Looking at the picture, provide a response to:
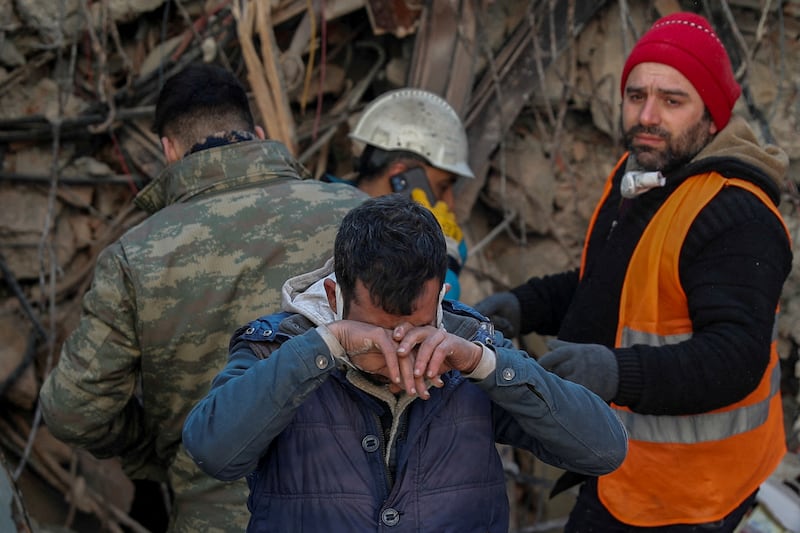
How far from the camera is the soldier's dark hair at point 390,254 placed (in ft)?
5.70

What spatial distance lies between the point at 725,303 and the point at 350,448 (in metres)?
1.16

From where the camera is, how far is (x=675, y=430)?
A: 2.71m

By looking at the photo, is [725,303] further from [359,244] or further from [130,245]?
[130,245]

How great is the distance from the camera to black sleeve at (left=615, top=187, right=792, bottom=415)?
2.45 metres

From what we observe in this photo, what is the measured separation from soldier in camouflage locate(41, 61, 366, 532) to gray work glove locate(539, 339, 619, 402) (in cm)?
67

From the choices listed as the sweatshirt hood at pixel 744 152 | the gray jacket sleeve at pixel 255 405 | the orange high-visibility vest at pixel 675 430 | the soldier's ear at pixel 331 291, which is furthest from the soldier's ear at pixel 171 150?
the sweatshirt hood at pixel 744 152

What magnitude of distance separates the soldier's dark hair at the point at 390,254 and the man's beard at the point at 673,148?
123cm

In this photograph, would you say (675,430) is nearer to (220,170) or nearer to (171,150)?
(220,170)

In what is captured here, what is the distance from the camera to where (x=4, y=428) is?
418cm

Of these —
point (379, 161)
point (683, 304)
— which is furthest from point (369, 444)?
point (379, 161)

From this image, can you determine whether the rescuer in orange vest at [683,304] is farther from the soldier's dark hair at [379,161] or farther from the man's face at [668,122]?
the soldier's dark hair at [379,161]

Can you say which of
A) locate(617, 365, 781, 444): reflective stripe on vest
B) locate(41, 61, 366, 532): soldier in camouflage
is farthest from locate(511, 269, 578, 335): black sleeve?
locate(41, 61, 366, 532): soldier in camouflage

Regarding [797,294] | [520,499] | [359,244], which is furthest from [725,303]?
[520,499]

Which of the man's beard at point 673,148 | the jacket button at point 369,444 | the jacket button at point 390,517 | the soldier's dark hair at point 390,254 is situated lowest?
the jacket button at point 390,517
